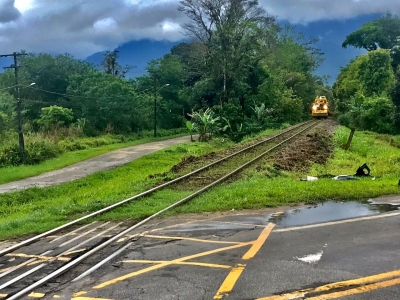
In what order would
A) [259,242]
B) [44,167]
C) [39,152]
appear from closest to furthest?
1. [259,242]
2. [44,167]
3. [39,152]

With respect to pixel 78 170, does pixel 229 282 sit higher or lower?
higher

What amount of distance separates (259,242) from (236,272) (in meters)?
1.35

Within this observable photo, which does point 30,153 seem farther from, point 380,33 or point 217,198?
point 380,33

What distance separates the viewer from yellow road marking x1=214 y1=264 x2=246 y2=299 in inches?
199

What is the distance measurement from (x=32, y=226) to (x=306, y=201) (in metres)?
5.75

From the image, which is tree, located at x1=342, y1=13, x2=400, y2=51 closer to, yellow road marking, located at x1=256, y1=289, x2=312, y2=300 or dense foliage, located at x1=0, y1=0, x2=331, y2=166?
dense foliage, located at x1=0, y1=0, x2=331, y2=166

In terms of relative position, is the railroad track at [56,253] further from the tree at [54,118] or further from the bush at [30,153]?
the tree at [54,118]

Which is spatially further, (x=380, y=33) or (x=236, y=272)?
(x=380, y=33)

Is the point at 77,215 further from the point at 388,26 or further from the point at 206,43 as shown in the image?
the point at 388,26

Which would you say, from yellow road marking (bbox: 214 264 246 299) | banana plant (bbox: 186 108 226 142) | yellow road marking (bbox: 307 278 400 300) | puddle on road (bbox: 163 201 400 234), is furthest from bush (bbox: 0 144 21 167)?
yellow road marking (bbox: 307 278 400 300)

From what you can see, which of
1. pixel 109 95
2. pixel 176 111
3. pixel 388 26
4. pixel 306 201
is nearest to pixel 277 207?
pixel 306 201

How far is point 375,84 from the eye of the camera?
48000mm

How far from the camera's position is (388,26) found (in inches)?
2566

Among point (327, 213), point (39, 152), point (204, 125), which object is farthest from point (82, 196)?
point (204, 125)
